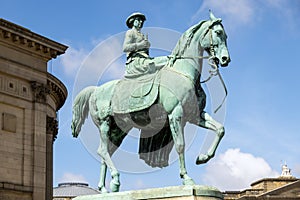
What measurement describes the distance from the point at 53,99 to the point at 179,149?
3904 cm

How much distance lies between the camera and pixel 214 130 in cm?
1228

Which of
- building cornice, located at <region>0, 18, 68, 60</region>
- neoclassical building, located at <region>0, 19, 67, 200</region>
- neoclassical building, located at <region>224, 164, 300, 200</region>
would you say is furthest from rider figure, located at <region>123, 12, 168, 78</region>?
neoclassical building, located at <region>224, 164, 300, 200</region>

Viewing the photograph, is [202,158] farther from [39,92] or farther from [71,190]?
[71,190]

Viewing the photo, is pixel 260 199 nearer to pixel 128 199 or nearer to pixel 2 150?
pixel 2 150

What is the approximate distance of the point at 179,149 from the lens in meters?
12.3

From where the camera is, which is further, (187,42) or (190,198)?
(187,42)

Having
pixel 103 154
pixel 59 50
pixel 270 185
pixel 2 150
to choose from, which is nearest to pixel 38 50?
pixel 59 50

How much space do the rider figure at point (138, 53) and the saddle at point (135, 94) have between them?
16 centimetres

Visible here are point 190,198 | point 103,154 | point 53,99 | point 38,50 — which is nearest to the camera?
point 190,198

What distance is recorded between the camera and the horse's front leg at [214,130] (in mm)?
12125

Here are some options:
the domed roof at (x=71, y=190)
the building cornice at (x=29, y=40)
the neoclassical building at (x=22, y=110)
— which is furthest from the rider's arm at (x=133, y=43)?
the domed roof at (x=71, y=190)

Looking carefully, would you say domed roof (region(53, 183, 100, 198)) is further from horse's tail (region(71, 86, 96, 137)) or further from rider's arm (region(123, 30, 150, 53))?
rider's arm (region(123, 30, 150, 53))

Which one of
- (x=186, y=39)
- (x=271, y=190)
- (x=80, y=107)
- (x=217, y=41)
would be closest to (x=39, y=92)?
(x=80, y=107)

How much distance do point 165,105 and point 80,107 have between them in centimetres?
229
